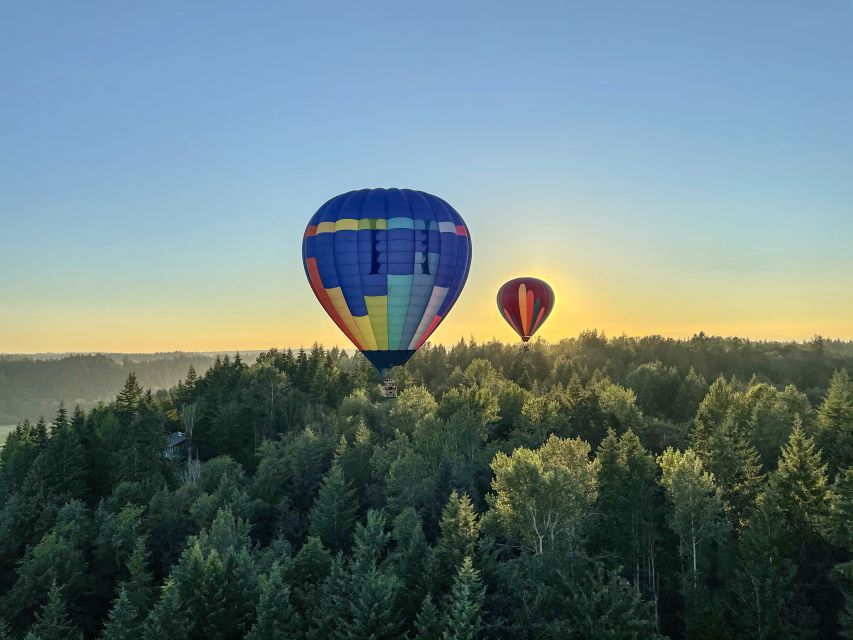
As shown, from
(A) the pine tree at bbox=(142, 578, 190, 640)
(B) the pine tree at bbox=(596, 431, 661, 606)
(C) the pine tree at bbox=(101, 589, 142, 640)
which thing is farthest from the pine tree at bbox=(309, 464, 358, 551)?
(B) the pine tree at bbox=(596, 431, 661, 606)

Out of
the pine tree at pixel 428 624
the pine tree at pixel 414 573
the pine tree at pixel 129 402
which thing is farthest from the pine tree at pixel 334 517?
the pine tree at pixel 129 402

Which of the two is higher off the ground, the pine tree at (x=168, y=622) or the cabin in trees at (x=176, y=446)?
the cabin in trees at (x=176, y=446)

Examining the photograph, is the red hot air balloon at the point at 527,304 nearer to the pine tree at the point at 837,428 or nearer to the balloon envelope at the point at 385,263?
the pine tree at the point at 837,428

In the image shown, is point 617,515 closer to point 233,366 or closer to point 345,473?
point 345,473

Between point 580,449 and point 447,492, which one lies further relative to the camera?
point 447,492

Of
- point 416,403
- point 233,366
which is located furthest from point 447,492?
point 233,366
